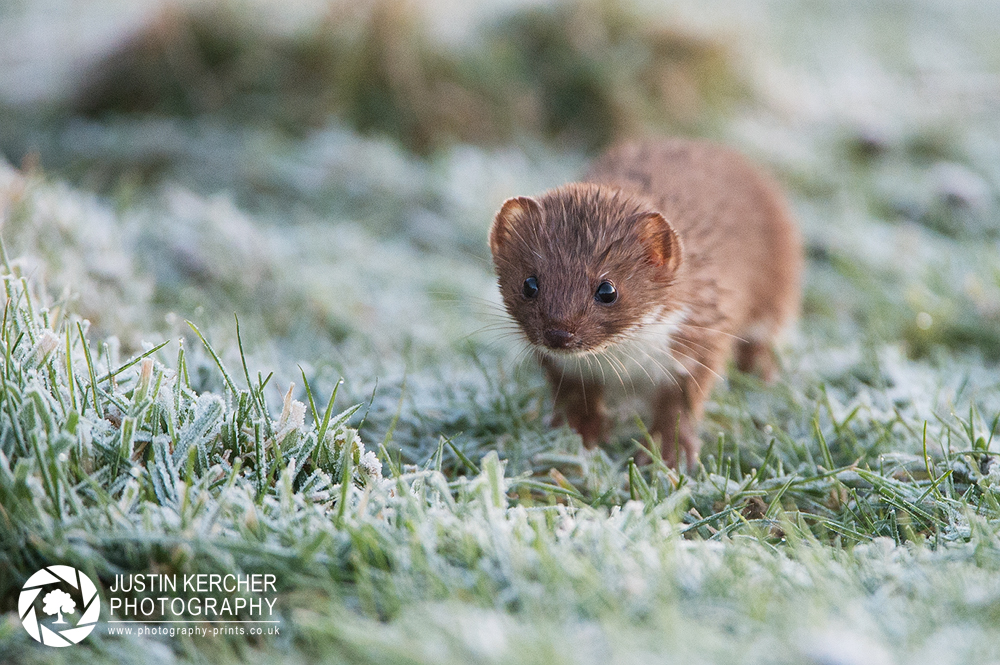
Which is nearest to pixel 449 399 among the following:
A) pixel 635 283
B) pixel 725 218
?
pixel 635 283

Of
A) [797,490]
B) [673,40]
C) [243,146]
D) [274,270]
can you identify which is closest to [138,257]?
[274,270]

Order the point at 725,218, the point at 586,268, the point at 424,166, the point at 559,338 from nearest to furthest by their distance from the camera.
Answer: the point at 559,338 → the point at 586,268 → the point at 725,218 → the point at 424,166

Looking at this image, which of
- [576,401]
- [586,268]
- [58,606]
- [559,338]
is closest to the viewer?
[58,606]

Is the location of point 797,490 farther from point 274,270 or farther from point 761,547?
point 274,270

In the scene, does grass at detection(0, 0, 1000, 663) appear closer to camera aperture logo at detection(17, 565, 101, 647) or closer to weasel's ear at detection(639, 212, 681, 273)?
camera aperture logo at detection(17, 565, 101, 647)

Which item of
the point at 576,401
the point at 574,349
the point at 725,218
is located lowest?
the point at 576,401

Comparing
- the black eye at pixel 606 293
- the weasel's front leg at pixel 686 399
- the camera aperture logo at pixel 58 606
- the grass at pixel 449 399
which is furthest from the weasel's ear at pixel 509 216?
the camera aperture logo at pixel 58 606

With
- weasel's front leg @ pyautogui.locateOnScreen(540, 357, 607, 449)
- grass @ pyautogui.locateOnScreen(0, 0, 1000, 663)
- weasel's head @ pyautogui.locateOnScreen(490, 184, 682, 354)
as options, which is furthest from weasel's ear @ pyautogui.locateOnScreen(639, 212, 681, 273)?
grass @ pyautogui.locateOnScreen(0, 0, 1000, 663)

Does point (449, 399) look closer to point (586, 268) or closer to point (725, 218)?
point (586, 268)

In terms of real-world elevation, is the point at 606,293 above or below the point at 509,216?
below
